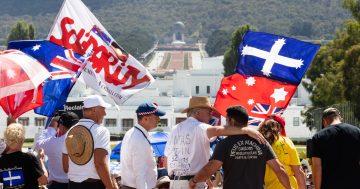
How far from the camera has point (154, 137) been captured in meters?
18.8

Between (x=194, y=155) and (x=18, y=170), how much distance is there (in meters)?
1.66

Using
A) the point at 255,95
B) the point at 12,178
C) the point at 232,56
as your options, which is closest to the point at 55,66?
the point at 255,95

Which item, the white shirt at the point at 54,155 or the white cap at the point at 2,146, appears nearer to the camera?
the white cap at the point at 2,146

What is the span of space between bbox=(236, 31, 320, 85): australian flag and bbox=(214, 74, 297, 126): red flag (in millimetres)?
90

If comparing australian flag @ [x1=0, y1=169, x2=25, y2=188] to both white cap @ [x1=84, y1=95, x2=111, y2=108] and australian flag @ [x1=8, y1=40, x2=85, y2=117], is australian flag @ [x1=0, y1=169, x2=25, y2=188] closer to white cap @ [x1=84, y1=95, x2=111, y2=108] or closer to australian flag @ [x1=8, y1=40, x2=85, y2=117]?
white cap @ [x1=84, y1=95, x2=111, y2=108]

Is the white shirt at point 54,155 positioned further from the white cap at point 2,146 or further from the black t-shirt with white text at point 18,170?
the black t-shirt with white text at point 18,170

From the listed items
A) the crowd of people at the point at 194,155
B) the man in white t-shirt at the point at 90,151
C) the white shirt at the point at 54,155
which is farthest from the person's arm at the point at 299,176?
the white shirt at the point at 54,155

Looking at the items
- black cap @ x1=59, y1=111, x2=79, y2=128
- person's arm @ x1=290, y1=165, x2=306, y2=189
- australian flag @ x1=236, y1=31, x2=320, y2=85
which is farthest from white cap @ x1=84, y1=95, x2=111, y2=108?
australian flag @ x1=236, y1=31, x2=320, y2=85

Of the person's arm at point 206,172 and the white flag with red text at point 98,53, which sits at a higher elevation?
the white flag with red text at point 98,53

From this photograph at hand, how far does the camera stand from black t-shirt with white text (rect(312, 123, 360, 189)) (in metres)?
10.9

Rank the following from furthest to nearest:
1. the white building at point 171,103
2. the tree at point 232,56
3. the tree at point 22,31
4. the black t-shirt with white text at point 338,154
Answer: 1. the tree at point 22,31
2. the tree at point 232,56
3. the white building at point 171,103
4. the black t-shirt with white text at point 338,154

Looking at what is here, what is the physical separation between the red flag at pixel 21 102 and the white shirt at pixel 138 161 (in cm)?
182

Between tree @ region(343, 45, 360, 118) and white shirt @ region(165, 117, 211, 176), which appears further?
tree @ region(343, 45, 360, 118)

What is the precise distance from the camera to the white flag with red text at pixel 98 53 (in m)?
14.8
